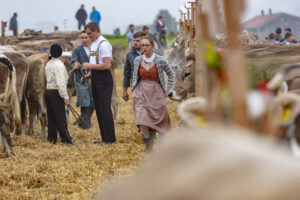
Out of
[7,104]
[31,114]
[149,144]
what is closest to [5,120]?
[7,104]

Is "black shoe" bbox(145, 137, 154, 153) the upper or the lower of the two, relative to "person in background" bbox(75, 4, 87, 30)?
lower

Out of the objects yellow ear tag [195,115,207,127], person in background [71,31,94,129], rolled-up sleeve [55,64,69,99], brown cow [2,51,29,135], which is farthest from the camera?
person in background [71,31,94,129]

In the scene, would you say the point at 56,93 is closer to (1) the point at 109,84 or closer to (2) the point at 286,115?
(1) the point at 109,84

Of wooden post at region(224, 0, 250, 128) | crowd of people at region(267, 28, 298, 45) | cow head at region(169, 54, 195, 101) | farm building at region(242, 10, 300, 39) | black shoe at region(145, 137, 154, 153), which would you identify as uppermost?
farm building at region(242, 10, 300, 39)

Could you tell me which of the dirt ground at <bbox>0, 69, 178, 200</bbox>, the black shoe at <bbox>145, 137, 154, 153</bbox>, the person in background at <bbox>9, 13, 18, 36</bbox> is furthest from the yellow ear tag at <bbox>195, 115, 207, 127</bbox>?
the person in background at <bbox>9, 13, 18, 36</bbox>

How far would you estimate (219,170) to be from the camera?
104 centimetres

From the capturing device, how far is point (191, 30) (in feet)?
25.1

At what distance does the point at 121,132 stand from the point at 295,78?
6.24 m

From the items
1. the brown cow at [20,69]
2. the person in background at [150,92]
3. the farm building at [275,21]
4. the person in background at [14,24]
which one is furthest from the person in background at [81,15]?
the farm building at [275,21]

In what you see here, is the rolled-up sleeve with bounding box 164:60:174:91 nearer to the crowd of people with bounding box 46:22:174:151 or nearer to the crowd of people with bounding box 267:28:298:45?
the crowd of people with bounding box 46:22:174:151

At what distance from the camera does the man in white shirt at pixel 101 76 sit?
8.05m

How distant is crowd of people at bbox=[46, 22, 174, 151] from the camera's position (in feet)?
23.5

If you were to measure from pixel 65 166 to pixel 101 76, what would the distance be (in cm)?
203

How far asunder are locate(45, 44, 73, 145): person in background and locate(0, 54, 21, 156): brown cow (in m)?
0.57
